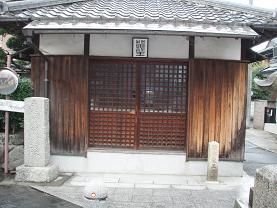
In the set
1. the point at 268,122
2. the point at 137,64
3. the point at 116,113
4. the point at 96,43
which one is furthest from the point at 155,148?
the point at 268,122

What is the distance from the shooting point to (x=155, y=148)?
446 inches

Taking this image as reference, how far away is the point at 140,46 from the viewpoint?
10.9 metres

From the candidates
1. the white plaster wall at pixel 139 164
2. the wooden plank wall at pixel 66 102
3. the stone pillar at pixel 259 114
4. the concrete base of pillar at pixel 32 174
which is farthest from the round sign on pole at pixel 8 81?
the stone pillar at pixel 259 114

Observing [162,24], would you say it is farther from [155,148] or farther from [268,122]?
[268,122]

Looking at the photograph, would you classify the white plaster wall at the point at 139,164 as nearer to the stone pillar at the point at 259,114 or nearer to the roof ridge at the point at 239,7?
the roof ridge at the point at 239,7

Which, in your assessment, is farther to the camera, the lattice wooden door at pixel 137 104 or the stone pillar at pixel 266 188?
the lattice wooden door at pixel 137 104

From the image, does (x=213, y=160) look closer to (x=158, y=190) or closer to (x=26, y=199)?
(x=158, y=190)

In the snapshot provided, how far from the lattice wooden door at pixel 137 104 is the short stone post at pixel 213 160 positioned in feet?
4.21

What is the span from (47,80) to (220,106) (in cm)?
480

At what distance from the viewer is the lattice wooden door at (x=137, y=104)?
11.2m

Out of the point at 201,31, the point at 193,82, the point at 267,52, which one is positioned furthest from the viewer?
the point at 267,52

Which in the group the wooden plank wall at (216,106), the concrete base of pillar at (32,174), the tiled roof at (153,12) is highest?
the tiled roof at (153,12)

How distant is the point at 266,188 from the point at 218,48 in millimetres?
5988

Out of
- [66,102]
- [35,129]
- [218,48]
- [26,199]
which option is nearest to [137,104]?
[66,102]
